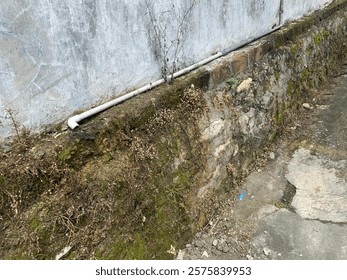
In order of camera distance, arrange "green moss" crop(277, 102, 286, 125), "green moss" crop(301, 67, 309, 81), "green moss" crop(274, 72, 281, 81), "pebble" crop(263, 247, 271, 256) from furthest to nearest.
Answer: "green moss" crop(301, 67, 309, 81), "green moss" crop(277, 102, 286, 125), "green moss" crop(274, 72, 281, 81), "pebble" crop(263, 247, 271, 256)

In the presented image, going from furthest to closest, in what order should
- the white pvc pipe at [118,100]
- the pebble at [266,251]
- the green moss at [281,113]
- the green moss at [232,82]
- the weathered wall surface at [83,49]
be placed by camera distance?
1. the green moss at [281,113]
2. the green moss at [232,82]
3. the pebble at [266,251]
4. the white pvc pipe at [118,100]
5. the weathered wall surface at [83,49]

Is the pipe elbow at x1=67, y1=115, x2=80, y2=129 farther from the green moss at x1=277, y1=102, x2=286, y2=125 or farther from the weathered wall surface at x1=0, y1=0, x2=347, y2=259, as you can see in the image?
the green moss at x1=277, y1=102, x2=286, y2=125

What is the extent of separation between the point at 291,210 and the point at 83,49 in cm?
251

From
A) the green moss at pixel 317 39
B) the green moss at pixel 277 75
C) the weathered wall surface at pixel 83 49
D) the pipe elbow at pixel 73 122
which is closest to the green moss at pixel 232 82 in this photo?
the weathered wall surface at pixel 83 49

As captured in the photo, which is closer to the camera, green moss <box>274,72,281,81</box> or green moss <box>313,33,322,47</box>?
green moss <box>274,72,281,81</box>

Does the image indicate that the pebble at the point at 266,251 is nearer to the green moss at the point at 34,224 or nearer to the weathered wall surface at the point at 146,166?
the weathered wall surface at the point at 146,166

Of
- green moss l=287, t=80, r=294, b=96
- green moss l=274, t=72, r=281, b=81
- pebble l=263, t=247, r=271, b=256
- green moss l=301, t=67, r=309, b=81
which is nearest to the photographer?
pebble l=263, t=247, r=271, b=256

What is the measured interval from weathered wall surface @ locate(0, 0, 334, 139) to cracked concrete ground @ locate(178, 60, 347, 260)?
1606 mm

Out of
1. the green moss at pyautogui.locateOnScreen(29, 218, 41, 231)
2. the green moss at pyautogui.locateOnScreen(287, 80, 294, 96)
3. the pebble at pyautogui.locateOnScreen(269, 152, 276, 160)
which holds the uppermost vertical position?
the green moss at pyautogui.locateOnScreen(29, 218, 41, 231)

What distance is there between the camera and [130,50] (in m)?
2.39

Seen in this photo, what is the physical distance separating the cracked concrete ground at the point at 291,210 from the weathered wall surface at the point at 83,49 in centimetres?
161

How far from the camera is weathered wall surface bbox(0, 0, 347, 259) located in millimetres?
1862

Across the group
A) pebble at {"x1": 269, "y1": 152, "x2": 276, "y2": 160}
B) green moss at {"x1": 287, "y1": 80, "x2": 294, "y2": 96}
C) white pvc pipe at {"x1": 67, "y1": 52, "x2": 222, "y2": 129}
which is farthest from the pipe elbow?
green moss at {"x1": 287, "y1": 80, "x2": 294, "y2": 96}

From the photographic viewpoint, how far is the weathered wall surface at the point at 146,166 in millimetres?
1862
